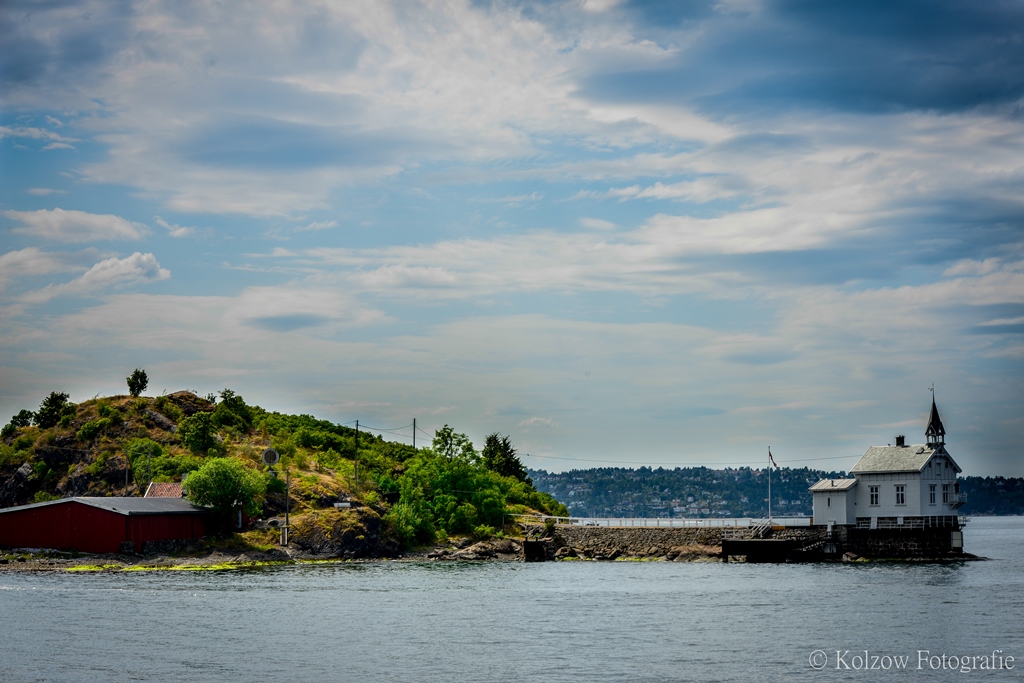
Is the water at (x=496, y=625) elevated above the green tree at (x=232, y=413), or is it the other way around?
the green tree at (x=232, y=413)

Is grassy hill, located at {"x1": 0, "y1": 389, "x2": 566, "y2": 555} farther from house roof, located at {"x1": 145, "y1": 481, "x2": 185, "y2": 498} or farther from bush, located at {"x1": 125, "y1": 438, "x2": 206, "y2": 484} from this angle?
house roof, located at {"x1": 145, "y1": 481, "x2": 185, "y2": 498}

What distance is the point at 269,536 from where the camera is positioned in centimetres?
10481

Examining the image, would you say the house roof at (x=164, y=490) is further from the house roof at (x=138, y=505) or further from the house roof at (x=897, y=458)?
the house roof at (x=897, y=458)

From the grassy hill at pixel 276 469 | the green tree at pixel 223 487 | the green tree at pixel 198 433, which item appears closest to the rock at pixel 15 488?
the grassy hill at pixel 276 469

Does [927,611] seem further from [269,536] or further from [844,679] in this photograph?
[269,536]

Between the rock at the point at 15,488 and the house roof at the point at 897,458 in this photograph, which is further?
the rock at the point at 15,488

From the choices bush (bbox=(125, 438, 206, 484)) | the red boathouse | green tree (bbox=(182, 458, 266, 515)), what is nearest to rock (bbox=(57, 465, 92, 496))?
bush (bbox=(125, 438, 206, 484))

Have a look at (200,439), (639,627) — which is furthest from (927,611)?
(200,439)

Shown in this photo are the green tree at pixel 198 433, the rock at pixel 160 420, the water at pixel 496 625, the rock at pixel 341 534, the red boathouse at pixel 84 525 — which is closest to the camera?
the water at pixel 496 625

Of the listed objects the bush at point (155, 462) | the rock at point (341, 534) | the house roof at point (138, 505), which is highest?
the bush at point (155, 462)

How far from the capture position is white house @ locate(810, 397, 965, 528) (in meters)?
97.9

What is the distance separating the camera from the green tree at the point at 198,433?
425 ft

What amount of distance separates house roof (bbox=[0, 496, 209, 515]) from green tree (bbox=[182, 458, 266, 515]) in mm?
1265

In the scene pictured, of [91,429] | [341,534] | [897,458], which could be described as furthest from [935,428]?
[91,429]
